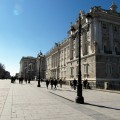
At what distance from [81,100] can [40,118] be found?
6140mm

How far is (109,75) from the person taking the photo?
3859 centimetres

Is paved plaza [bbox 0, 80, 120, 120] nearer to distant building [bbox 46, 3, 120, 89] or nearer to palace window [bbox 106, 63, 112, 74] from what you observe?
distant building [bbox 46, 3, 120, 89]

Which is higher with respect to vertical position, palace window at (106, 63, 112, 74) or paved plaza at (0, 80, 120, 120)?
palace window at (106, 63, 112, 74)

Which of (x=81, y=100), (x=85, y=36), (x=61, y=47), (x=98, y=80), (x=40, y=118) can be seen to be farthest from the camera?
(x=61, y=47)

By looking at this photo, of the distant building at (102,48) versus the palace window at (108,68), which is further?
the palace window at (108,68)

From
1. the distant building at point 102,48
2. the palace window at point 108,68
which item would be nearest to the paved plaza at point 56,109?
the distant building at point 102,48

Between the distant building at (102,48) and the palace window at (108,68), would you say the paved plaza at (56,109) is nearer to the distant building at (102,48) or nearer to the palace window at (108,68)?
the distant building at (102,48)

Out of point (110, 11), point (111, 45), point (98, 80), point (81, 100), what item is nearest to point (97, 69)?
point (98, 80)

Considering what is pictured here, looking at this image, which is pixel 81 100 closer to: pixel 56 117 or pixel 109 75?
pixel 56 117

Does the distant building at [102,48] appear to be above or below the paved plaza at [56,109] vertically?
above

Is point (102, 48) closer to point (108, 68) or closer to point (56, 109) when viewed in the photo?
point (108, 68)

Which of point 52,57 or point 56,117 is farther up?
point 52,57

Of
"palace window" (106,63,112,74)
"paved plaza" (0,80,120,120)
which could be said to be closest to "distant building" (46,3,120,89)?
"palace window" (106,63,112,74)

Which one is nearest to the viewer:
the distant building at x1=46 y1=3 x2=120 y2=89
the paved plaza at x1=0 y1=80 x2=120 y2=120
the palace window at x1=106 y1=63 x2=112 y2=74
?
the paved plaza at x1=0 y1=80 x2=120 y2=120
